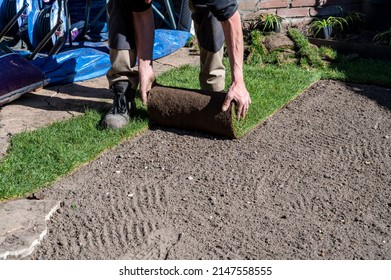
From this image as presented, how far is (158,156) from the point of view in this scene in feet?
16.0

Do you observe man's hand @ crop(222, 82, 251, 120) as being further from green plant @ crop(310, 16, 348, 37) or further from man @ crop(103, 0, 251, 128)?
green plant @ crop(310, 16, 348, 37)

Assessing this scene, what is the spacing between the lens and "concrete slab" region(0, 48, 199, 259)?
12.3ft

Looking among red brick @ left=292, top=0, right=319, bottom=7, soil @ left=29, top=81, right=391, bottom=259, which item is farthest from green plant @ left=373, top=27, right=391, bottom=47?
soil @ left=29, top=81, right=391, bottom=259

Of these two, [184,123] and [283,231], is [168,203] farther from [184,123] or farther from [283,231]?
[184,123]

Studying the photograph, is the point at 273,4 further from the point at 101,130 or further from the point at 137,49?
the point at 101,130

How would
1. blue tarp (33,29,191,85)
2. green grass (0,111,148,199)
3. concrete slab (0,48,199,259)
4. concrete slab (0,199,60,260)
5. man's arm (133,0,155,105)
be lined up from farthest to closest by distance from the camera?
blue tarp (33,29,191,85) → man's arm (133,0,155,105) → green grass (0,111,148,199) → concrete slab (0,48,199,259) → concrete slab (0,199,60,260)

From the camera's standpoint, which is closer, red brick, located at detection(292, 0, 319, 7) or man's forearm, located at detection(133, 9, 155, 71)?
man's forearm, located at detection(133, 9, 155, 71)

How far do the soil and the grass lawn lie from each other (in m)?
0.10

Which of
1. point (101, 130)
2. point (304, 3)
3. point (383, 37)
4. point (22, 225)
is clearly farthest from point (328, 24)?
point (22, 225)

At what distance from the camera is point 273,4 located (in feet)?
26.2

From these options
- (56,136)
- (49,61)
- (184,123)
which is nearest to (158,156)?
(184,123)

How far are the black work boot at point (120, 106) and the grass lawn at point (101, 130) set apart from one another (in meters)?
0.06

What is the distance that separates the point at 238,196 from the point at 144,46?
159cm

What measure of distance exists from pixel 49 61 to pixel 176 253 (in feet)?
12.0
